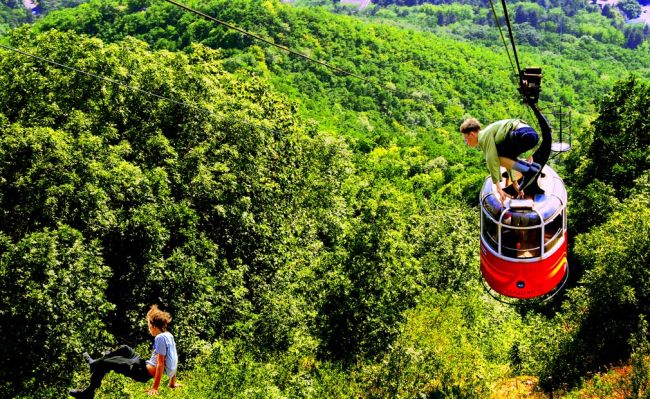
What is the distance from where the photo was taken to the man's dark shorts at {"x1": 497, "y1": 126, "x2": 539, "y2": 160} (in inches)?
443

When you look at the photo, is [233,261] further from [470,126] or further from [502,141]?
[502,141]

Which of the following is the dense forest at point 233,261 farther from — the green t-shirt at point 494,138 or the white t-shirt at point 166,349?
the green t-shirt at point 494,138

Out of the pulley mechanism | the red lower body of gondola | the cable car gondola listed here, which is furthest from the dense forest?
the pulley mechanism

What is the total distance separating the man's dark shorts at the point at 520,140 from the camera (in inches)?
443

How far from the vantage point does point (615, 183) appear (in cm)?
4822

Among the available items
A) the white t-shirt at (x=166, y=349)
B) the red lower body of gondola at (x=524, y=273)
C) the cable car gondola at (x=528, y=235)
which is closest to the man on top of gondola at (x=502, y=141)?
the cable car gondola at (x=528, y=235)

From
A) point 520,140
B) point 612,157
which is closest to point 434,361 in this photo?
point 520,140

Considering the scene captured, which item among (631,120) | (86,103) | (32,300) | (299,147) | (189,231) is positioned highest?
(86,103)

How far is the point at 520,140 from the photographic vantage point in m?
11.3

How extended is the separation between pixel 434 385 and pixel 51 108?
2086 centimetres

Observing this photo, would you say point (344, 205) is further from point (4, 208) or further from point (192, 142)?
point (4, 208)

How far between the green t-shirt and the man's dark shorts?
0.09m

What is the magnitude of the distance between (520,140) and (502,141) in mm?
331

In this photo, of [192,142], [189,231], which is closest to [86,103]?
[192,142]
